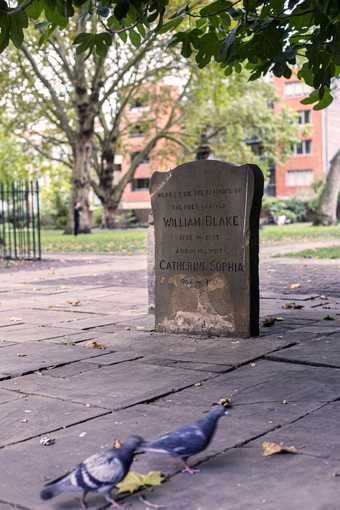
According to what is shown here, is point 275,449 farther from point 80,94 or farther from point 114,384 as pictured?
point 80,94

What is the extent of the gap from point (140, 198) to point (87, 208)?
35.3 meters

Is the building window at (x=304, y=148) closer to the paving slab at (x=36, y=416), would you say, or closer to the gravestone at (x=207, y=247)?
the gravestone at (x=207, y=247)

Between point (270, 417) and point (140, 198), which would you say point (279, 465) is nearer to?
point (270, 417)

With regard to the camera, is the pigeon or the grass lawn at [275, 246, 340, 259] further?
the grass lawn at [275, 246, 340, 259]

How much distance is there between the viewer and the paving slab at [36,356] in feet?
16.4

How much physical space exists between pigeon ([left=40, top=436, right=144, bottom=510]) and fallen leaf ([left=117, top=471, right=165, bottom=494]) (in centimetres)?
15

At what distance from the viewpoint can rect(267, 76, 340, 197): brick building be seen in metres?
60.2

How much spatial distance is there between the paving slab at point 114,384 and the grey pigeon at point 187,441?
1.14m

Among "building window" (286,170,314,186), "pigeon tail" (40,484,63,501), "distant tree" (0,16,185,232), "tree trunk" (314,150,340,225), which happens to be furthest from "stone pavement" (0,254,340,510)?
"building window" (286,170,314,186)

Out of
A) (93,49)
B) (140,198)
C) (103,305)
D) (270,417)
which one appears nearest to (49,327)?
(103,305)

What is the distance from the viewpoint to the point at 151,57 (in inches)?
1270

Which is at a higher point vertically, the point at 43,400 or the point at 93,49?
the point at 93,49

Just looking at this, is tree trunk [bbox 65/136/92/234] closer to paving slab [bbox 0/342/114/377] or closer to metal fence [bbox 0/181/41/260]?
metal fence [bbox 0/181/41/260]

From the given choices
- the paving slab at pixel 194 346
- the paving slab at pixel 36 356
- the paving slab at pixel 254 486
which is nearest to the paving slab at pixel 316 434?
the paving slab at pixel 254 486
